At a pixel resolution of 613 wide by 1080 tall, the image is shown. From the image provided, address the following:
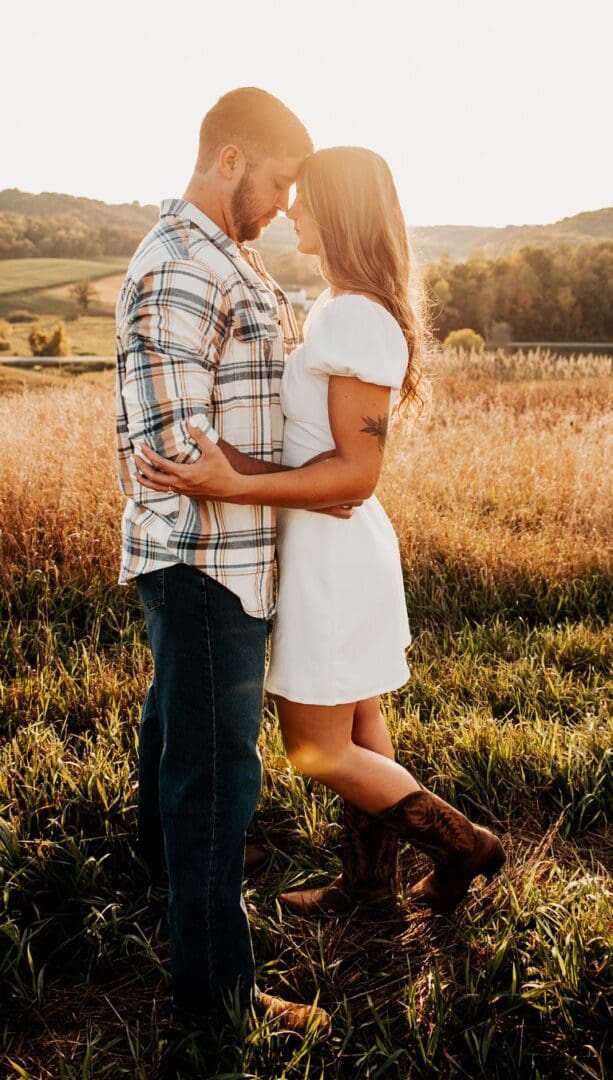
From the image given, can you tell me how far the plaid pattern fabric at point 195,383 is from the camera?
1.83 meters

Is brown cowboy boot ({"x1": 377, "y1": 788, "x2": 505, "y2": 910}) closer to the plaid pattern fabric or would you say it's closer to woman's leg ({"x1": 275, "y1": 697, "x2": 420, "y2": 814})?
woman's leg ({"x1": 275, "y1": 697, "x2": 420, "y2": 814})

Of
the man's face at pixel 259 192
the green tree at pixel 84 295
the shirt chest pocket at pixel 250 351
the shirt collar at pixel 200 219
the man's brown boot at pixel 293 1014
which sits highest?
the green tree at pixel 84 295

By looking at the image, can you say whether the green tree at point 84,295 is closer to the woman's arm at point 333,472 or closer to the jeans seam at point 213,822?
the woman's arm at point 333,472

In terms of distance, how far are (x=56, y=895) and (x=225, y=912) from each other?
823 millimetres

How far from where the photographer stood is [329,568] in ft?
7.03

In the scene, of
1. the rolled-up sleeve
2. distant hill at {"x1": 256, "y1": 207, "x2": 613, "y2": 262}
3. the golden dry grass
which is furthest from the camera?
distant hill at {"x1": 256, "y1": 207, "x2": 613, "y2": 262}

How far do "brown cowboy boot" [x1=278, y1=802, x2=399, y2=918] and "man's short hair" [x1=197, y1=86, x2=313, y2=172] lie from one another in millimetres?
1912

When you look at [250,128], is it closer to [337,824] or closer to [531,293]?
[337,824]

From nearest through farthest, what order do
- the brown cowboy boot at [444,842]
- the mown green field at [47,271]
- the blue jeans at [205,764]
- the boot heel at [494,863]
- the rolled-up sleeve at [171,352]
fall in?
the rolled-up sleeve at [171,352] → the blue jeans at [205,764] → the brown cowboy boot at [444,842] → the boot heel at [494,863] → the mown green field at [47,271]

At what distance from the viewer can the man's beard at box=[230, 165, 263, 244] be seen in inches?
84.9

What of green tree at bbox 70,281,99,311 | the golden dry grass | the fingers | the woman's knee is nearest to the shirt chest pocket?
the fingers

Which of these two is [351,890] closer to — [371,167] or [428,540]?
[371,167]

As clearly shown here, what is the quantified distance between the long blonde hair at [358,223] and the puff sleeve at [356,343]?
0.10 meters

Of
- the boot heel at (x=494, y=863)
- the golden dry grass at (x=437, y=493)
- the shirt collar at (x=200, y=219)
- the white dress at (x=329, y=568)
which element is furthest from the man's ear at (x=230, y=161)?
the golden dry grass at (x=437, y=493)
